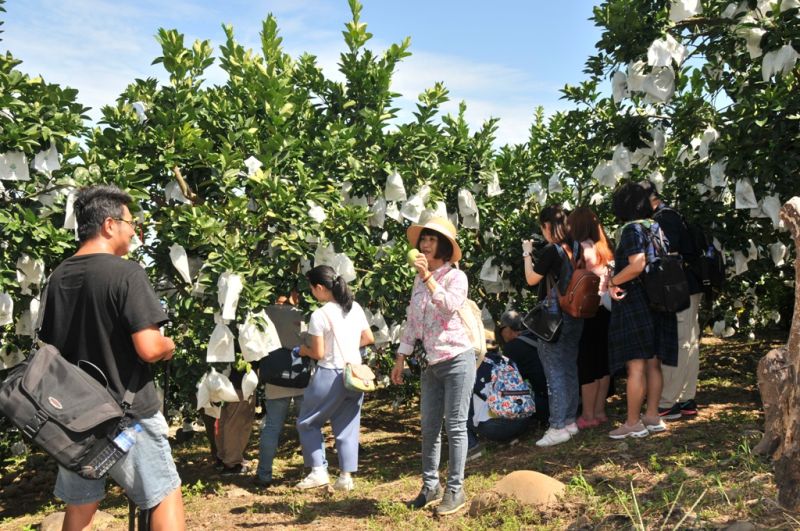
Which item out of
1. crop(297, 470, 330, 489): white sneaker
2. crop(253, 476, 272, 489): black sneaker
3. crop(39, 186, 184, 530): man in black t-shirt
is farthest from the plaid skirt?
crop(39, 186, 184, 530): man in black t-shirt

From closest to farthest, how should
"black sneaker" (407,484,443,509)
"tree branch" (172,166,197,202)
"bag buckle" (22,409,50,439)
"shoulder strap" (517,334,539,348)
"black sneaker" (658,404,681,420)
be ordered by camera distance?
"bag buckle" (22,409,50,439)
"black sneaker" (407,484,443,509)
"tree branch" (172,166,197,202)
"black sneaker" (658,404,681,420)
"shoulder strap" (517,334,539,348)

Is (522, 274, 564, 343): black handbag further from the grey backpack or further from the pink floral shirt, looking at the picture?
the grey backpack

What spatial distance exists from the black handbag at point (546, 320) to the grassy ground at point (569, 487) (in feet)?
2.57

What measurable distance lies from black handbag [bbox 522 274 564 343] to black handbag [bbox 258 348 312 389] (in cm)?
166

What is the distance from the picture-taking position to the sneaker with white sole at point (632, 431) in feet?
18.1

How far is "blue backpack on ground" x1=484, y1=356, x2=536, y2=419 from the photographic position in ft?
19.9

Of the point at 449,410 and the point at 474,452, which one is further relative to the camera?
the point at 474,452

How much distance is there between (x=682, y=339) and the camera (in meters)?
5.96

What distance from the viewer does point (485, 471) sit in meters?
5.61

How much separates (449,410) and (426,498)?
61cm

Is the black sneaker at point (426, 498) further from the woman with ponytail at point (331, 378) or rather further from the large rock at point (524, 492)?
the woman with ponytail at point (331, 378)

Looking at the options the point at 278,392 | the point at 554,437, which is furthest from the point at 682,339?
the point at 278,392

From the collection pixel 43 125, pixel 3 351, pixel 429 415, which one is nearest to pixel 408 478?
pixel 429 415

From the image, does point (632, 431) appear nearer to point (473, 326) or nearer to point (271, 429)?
point (473, 326)
